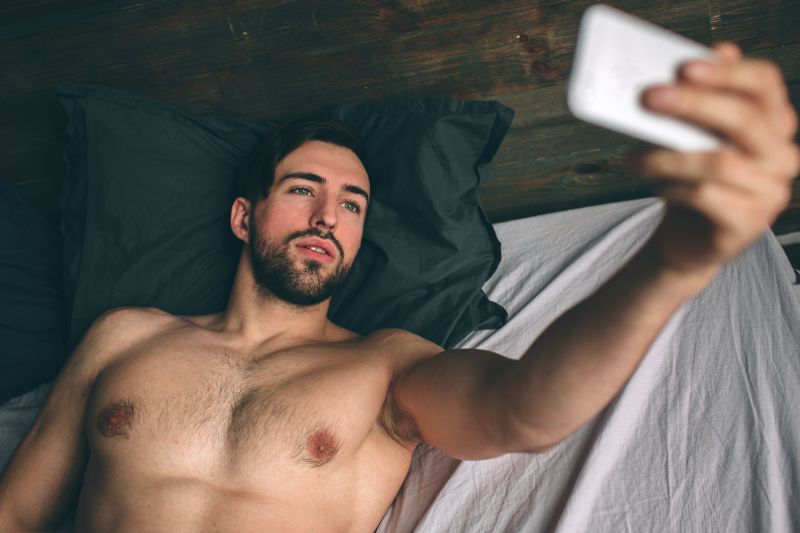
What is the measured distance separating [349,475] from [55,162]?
1372 millimetres

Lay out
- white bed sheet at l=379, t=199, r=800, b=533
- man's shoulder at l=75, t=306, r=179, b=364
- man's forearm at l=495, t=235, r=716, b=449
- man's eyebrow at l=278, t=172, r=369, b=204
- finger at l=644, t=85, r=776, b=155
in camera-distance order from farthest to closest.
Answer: man's eyebrow at l=278, t=172, r=369, b=204 < man's shoulder at l=75, t=306, r=179, b=364 < white bed sheet at l=379, t=199, r=800, b=533 < man's forearm at l=495, t=235, r=716, b=449 < finger at l=644, t=85, r=776, b=155

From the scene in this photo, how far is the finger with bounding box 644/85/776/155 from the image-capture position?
20.8 inches

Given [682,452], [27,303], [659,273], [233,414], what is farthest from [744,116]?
[27,303]

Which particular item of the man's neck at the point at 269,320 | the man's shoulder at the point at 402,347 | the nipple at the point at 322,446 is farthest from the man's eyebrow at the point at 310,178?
the nipple at the point at 322,446

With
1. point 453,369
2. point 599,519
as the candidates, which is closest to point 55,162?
point 453,369

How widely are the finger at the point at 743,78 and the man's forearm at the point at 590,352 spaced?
180 millimetres

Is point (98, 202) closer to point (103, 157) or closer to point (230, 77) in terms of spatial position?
point (103, 157)

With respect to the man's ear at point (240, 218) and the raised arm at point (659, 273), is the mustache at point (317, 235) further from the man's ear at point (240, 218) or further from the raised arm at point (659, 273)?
the raised arm at point (659, 273)

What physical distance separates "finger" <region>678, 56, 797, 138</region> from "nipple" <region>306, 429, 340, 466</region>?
0.90 metres

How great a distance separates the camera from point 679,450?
3.97 feet

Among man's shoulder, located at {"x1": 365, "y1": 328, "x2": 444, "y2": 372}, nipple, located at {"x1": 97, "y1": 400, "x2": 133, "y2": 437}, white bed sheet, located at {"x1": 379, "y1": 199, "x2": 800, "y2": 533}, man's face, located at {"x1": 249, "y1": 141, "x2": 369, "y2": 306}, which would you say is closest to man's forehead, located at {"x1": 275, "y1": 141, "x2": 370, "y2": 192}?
man's face, located at {"x1": 249, "y1": 141, "x2": 369, "y2": 306}

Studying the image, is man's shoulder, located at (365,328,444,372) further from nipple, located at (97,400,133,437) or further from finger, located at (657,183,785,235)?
finger, located at (657,183,785,235)

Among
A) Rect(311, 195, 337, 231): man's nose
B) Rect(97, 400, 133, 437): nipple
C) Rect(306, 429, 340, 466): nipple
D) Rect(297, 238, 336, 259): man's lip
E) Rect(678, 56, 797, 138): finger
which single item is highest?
Rect(678, 56, 797, 138): finger

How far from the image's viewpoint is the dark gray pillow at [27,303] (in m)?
1.60
